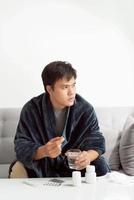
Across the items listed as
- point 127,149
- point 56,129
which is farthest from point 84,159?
point 127,149

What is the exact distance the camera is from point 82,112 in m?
2.06

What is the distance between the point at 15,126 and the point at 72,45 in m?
0.77

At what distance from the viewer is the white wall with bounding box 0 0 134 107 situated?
2760mm

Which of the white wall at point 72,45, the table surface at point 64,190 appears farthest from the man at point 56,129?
the white wall at point 72,45

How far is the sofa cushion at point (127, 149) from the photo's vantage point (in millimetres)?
2308

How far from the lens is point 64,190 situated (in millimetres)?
1603

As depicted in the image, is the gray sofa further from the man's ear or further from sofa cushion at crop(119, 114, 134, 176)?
the man's ear

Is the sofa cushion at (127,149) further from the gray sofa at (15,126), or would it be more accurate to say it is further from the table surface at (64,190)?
the table surface at (64,190)

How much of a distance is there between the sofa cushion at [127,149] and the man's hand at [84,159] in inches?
19.4

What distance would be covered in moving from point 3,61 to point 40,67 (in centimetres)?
28

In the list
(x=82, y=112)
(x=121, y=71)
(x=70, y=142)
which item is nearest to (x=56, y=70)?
(x=82, y=112)

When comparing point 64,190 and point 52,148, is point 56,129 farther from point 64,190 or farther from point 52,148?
point 64,190

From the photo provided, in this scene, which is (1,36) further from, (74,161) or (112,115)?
(74,161)

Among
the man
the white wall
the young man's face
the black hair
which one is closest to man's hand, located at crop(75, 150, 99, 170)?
the man
